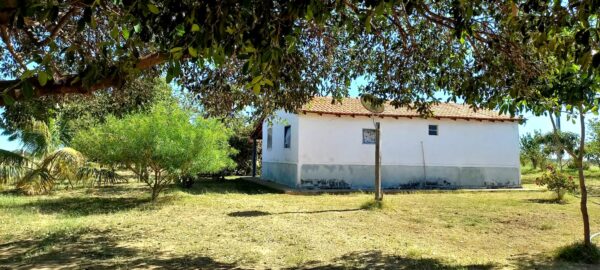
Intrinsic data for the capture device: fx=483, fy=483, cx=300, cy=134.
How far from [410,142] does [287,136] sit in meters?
5.51

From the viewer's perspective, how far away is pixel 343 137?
20594mm

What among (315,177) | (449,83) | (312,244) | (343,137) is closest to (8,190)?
(315,177)

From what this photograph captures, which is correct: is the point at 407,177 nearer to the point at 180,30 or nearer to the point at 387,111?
the point at 387,111

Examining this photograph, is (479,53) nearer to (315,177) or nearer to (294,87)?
(294,87)

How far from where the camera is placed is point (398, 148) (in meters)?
21.1

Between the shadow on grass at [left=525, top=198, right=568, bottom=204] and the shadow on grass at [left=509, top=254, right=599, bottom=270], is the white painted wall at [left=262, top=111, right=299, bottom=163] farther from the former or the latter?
the shadow on grass at [left=509, top=254, right=599, bottom=270]

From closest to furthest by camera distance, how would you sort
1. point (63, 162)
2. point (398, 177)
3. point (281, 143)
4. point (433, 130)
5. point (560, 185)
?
1. point (560, 185)
2. point (63, 162)
3. point (398, 177)
4. point (433, 130)
5. point (281, 143)

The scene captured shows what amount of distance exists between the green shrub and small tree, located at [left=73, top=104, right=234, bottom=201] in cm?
976

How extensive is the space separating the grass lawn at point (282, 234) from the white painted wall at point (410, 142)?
18.8ft

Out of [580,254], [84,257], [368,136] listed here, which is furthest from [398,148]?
[84,257]

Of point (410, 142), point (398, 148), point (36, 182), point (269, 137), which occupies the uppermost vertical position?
point (269, 137)

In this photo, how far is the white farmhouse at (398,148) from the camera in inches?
795

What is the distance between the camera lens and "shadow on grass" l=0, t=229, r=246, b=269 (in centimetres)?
682

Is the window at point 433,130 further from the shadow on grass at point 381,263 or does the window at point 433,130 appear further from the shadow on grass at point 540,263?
the shadow on grass at point 381,263
